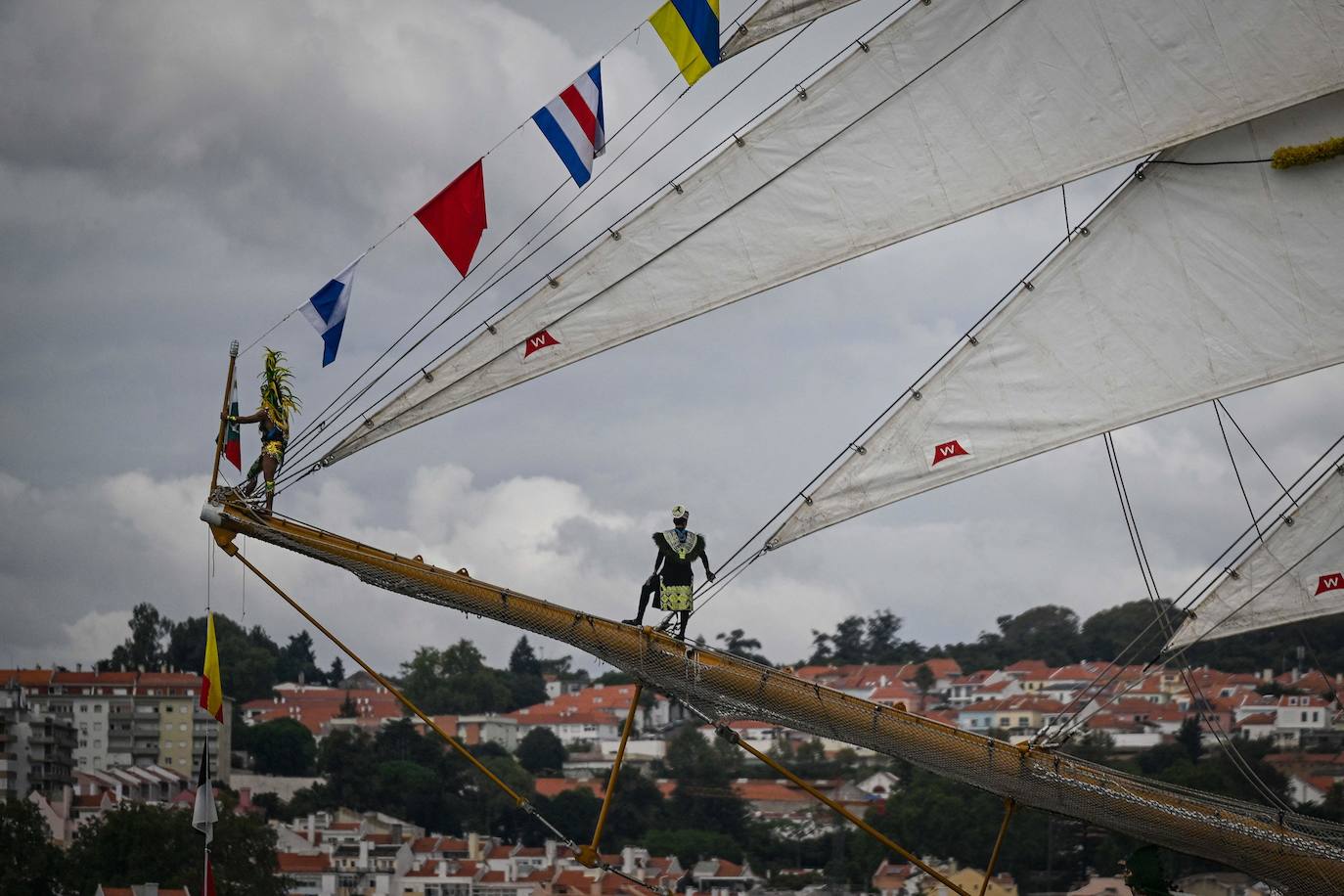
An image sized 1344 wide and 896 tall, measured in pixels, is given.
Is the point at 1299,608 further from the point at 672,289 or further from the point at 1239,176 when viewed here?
the point at 672,289

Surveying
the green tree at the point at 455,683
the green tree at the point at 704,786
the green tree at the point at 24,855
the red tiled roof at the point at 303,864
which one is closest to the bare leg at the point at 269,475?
the green tree at the point at 24,855

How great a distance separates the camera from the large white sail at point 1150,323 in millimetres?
22391

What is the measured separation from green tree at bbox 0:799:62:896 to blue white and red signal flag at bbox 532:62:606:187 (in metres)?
46.6

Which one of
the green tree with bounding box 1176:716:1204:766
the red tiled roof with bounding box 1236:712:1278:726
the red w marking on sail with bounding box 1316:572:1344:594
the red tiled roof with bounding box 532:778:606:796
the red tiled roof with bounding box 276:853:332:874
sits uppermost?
the red tiled roof with bounding box 532:778:606:796

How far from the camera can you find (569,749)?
394 feet

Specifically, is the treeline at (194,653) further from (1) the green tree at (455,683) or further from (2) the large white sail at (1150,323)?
(2) the large white sail at (1150,323)

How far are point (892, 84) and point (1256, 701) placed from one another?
58.9 m

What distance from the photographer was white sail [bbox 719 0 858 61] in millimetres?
22938

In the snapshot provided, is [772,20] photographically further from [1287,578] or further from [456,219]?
[1287,578]

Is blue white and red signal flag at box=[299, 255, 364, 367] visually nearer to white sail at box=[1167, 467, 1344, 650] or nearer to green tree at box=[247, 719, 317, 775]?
white sail at box=[1167, 467, 1344, 650]

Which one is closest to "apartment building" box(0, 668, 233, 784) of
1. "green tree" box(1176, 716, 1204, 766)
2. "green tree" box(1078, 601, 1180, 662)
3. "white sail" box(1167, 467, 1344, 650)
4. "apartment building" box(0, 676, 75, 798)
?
"apartment building" box(0, 676, 75, 798)

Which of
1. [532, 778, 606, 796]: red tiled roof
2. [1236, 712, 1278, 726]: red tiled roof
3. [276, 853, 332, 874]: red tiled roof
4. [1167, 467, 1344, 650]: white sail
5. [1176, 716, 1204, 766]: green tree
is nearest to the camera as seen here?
[1167, 467, 1344, 650]: white sail

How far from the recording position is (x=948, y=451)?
22312 millimetres

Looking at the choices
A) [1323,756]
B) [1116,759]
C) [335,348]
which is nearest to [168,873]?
[1116,759]
